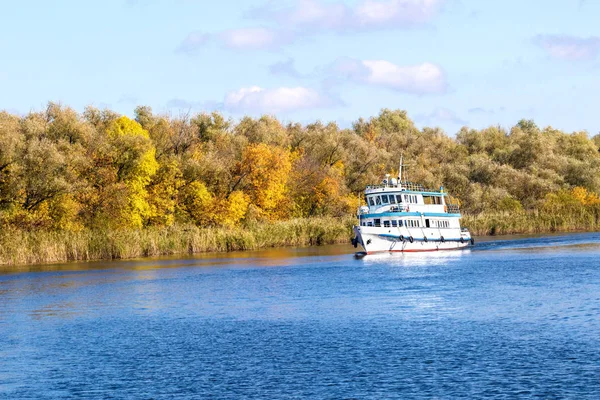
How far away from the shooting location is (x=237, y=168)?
107 meters

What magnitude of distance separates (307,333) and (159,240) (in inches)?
1954

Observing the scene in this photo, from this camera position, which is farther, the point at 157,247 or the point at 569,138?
the point at 569,138

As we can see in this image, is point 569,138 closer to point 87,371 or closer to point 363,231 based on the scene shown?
point 363,231

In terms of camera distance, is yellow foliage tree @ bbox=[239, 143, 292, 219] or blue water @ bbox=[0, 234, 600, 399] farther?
yellow foliage tree @ bbox=[239, 143, 292, 219]

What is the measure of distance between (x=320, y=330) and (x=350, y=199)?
8128 cm

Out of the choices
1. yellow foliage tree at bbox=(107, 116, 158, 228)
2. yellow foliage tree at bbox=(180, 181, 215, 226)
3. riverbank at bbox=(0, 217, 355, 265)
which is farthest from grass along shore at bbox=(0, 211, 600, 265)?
yellow foliage tree at bbox=(180, 181, 215, 226)

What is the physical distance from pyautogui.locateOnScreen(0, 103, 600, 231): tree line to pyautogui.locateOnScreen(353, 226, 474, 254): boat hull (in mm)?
20560

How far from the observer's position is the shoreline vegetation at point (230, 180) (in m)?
81.9

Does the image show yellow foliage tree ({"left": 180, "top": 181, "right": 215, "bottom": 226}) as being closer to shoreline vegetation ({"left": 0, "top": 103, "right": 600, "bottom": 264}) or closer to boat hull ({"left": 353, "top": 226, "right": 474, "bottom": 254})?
shoreline vegetation ({"left": 0, "top": 103, "right": 600, "bottom": 264})

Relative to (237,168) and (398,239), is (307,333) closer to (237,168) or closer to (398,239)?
(398,239)

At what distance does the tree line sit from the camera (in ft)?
274

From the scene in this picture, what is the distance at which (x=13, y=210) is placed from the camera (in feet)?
267

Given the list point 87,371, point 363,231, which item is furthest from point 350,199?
point 87,371

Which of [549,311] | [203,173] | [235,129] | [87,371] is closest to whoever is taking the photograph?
[87,371]
